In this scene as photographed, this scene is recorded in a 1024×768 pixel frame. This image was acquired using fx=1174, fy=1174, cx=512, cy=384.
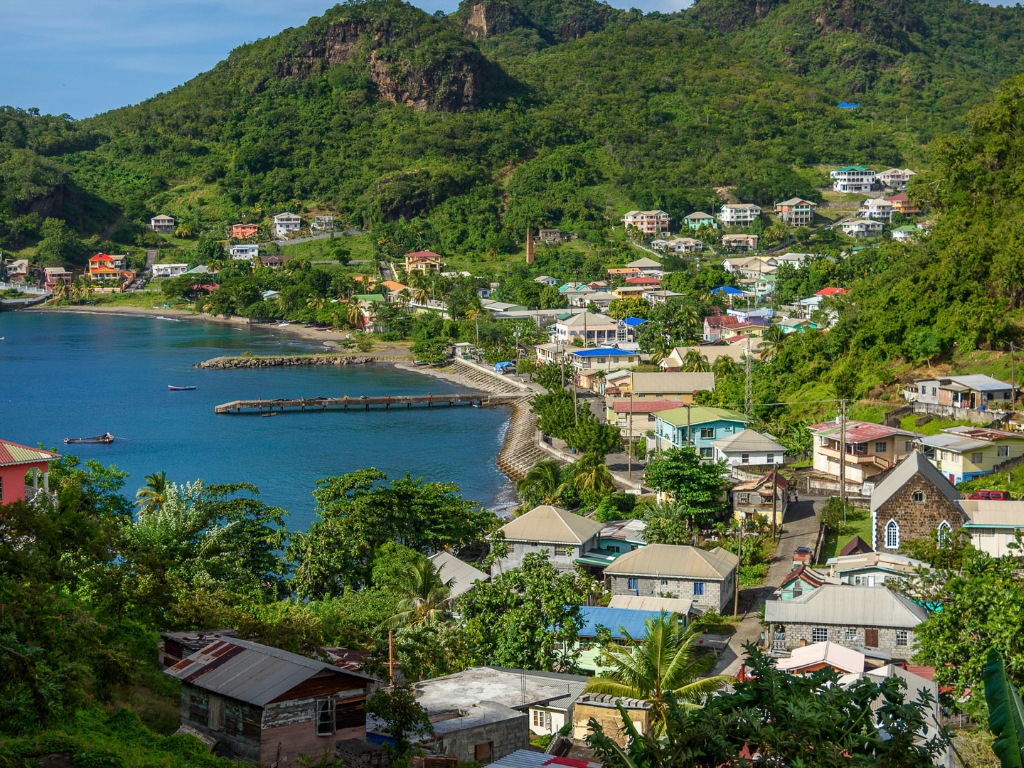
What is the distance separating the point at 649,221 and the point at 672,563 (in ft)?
275

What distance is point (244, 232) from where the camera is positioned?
389ft

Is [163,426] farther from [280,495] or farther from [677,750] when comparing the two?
[677,750]

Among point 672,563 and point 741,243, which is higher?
point 741,243

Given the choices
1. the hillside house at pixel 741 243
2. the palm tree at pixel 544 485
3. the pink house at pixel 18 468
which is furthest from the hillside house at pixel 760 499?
the hillside house at pixel 741 243

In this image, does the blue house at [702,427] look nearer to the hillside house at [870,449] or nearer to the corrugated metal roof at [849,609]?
the hillside house at [870,449]

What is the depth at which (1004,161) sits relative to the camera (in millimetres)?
54094

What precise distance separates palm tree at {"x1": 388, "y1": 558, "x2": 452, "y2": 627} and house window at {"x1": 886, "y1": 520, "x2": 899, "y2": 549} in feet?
40.3

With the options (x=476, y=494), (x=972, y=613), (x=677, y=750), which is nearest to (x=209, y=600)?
(x=677, y=750)

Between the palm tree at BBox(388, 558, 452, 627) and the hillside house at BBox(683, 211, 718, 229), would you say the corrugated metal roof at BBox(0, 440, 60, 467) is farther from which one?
the hillside house at BBox(683, 211, 718, 229)

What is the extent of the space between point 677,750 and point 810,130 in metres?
135

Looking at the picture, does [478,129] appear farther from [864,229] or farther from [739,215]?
[864,229]

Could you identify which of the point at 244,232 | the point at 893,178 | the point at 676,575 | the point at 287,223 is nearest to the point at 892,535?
the point at 676,575

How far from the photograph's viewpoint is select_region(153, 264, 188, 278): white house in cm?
11431

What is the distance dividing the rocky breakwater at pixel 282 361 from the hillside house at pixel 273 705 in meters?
62.3
